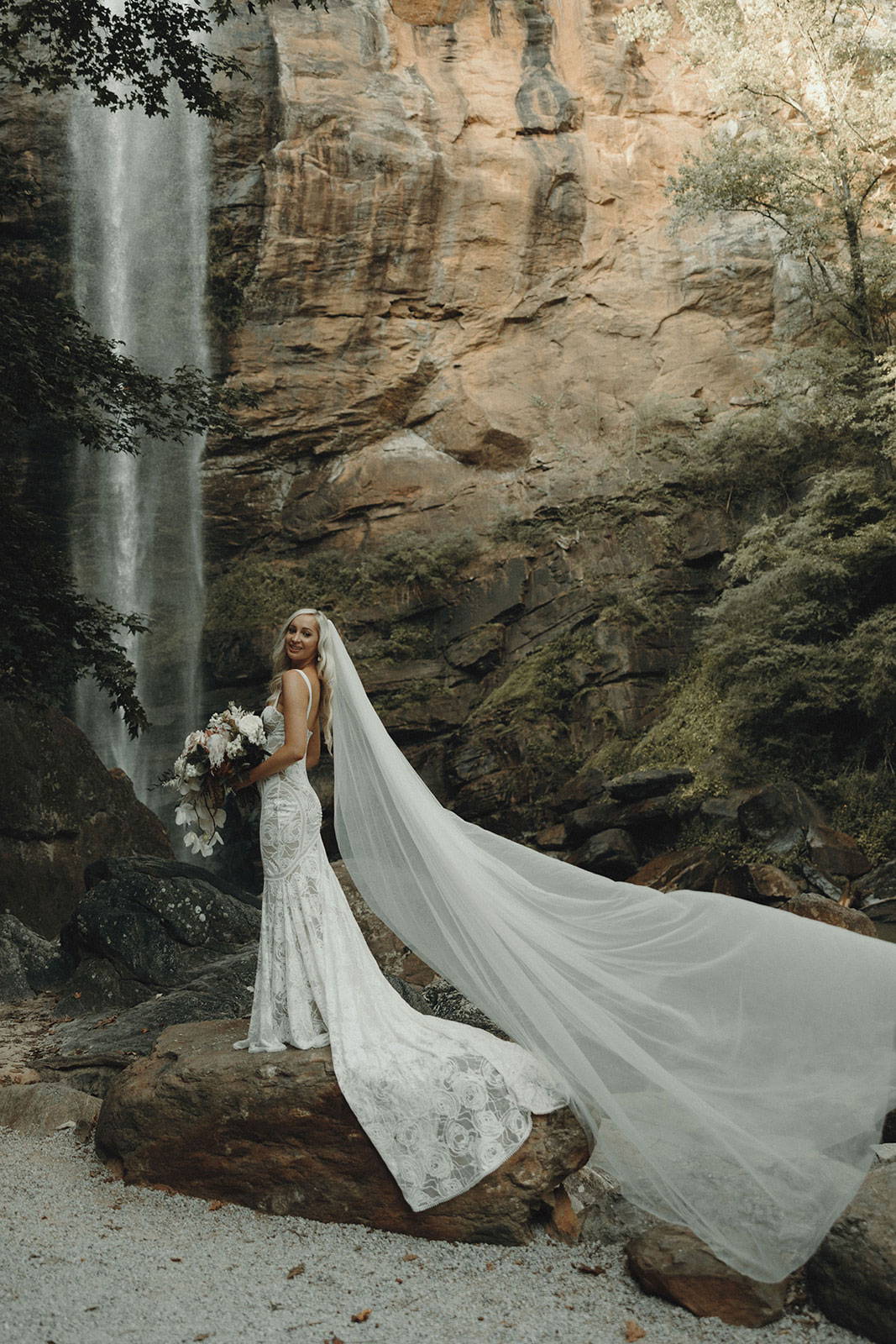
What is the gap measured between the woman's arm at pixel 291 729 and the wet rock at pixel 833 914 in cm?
557

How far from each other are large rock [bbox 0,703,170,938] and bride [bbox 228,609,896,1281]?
6.71m

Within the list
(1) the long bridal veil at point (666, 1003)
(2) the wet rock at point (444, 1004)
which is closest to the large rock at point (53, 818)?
(2) the wet rock at point (444, 1004)

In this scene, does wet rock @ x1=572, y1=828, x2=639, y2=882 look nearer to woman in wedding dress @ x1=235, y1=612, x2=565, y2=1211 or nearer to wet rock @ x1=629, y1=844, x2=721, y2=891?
wet rock @ x1=629, y1=844, x2=721, y2=891

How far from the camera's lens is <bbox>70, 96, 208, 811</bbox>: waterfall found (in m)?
19.0

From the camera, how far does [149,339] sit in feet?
65.3

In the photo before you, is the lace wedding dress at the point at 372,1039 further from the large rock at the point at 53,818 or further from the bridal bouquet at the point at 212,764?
the large rock at the point at 53,818

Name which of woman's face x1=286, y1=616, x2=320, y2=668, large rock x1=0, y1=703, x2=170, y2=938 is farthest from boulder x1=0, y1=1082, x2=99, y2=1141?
large rock x1=0, y1=703, x2=170, y2=938

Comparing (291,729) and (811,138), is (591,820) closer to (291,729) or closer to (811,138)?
(291,729)

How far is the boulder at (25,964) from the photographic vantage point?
851cm

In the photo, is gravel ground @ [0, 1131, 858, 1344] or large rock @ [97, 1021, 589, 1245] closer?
gravel ground @ [0, 1131, 858, 1344]

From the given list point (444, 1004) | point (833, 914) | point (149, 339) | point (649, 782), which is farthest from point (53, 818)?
point (149, 339)

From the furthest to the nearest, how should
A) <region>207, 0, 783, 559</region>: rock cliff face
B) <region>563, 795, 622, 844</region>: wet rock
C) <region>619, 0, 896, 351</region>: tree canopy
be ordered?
<region>207, 0, 783, 559</region>: rock cliff face < <region>619, 0, 896, 351</region>: tree canopy < <region>563, 795, 622, 844</region>: wet rock

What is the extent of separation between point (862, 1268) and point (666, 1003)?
118 centimetres

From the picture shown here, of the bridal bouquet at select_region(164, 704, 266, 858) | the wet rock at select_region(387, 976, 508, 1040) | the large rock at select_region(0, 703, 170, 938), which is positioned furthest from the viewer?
the large rock at select_region(0, 703, 170, 938)
